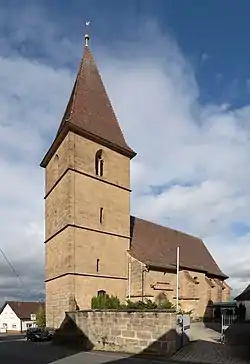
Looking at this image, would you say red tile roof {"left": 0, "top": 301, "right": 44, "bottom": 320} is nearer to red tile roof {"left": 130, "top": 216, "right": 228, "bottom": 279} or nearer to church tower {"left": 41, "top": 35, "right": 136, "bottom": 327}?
red tile roof {"left": 130, "top": 216, "right": 228, "bottom": 279}

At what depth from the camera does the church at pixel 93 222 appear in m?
31.0

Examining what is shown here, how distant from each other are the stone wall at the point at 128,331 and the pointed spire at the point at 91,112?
45.9 feet

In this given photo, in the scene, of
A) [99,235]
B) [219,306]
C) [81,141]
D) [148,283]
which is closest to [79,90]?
[81,141]

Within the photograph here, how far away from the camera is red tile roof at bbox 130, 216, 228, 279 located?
37062mm

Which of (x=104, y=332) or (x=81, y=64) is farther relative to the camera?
(x=81, y=64)

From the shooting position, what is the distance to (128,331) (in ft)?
67.7

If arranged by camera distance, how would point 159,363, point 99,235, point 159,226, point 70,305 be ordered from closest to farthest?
point 159,363 → point 70,305 → point 99,235 → point 159,226

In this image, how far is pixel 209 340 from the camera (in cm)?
2191

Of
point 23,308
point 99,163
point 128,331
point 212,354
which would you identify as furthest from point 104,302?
point 23,308

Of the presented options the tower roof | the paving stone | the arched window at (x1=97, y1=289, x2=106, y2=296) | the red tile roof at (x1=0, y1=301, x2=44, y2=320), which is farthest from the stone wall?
the red tile roof at (x1=0, y1=301, x2=44, y2=320)

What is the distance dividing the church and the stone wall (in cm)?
557

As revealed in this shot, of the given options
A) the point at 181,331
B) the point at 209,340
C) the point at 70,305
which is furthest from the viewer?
the point at 70,305

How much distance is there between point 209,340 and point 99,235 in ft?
42.6

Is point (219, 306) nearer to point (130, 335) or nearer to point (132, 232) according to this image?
point (132, 232)
